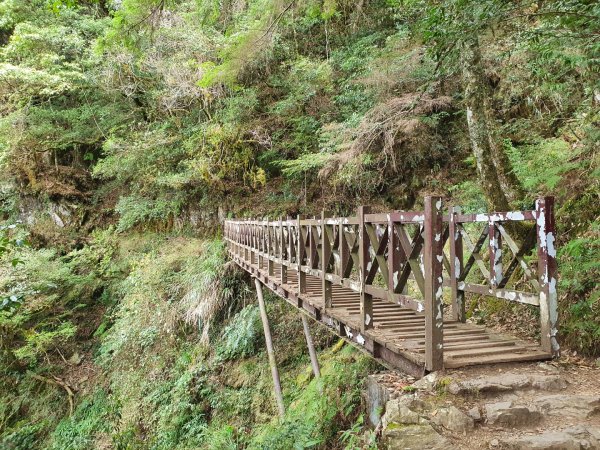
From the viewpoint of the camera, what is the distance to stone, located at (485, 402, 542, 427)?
2750 millimetres

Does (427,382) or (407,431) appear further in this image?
(427,382)

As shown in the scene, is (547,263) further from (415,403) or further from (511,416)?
(415,403)

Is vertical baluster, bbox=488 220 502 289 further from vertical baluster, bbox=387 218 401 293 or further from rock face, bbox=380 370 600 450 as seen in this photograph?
rock face, bbox=380 370 600 450

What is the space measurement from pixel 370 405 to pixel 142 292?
11501 millimetres

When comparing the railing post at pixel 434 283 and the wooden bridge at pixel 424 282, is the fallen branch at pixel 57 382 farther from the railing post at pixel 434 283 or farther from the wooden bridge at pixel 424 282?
the railing post at pixel 434 283

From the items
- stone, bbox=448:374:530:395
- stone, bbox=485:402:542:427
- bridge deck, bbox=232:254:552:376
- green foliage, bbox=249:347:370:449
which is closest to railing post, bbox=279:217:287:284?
bridge deck, bbox=232:254:552:376

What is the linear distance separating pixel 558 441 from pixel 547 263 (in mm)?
1284

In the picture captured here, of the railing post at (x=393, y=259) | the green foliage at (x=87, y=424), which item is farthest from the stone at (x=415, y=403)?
the green foliage at (x=87, y=424)

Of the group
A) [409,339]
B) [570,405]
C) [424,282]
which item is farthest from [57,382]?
[570,405]

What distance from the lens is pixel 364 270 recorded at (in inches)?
155

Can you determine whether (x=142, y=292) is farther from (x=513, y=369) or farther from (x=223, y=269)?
(x=513, y=369)

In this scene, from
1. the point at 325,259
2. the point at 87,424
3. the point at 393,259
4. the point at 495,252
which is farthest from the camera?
the point at 87,424

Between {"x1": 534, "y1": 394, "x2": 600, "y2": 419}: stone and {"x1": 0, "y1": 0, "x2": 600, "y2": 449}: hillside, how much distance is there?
47.7 inches

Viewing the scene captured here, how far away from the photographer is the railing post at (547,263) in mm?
3205
